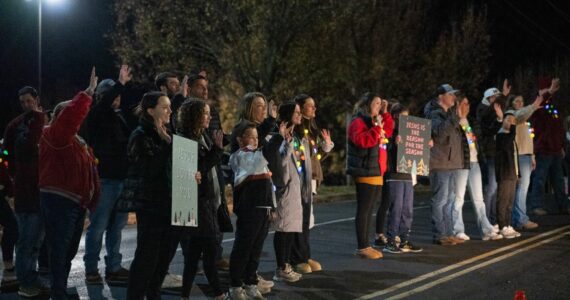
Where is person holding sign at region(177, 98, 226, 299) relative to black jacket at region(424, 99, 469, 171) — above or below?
below

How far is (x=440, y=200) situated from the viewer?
1244 centimetres

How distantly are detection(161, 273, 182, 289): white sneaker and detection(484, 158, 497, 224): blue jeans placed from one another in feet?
20.3

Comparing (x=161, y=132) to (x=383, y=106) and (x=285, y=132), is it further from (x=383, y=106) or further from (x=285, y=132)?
(x=383, y=106)

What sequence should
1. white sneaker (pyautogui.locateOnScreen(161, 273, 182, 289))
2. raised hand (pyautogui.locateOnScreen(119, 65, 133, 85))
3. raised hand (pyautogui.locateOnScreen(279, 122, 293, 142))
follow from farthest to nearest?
raised hand (pyautogui.locateOnScreen(279, 122, 293, 142))
white sneaker (pyautogui.locateOnScreen(161, 273, 182, 289))
raised hand (pyautogui.locateOnScreen(119, 65, 133, 85))

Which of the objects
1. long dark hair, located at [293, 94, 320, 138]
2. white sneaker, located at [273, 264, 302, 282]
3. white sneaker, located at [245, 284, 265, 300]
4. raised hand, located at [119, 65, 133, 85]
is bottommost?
white sneaker, located at [245, 284, 265, 300]

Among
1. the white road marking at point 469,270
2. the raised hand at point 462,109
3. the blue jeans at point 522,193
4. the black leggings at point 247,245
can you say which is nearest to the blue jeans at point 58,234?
the black leggings at point 247,245

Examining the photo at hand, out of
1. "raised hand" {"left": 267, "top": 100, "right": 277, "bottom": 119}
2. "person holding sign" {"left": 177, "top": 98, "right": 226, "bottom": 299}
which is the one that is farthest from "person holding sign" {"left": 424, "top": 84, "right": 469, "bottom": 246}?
"person holding sign" {"left": 177, "top": 98, "right": 226, "bottom": 299}

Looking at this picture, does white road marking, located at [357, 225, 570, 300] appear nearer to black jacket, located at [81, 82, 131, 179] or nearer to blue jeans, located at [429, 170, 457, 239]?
blue jeans, located at [429, 170, 457, 239]

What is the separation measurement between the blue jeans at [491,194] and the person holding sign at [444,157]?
4.35 feet

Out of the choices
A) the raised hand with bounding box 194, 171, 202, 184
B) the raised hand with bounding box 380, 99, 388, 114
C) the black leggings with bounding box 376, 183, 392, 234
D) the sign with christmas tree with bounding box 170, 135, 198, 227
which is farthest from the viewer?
the black leggings with bounding box 376, 183, 392, 234

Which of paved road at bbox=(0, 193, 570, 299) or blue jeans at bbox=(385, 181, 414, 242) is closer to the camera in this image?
paved road at bbox=(0, 193, 570, 299)

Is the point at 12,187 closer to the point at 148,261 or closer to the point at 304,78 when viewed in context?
the point at 148,261

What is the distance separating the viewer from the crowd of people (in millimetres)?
7230

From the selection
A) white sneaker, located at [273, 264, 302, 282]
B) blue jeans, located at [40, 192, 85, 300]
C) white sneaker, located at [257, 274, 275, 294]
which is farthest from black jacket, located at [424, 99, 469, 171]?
blue jeans, located at [40, 192, 85, 300]
